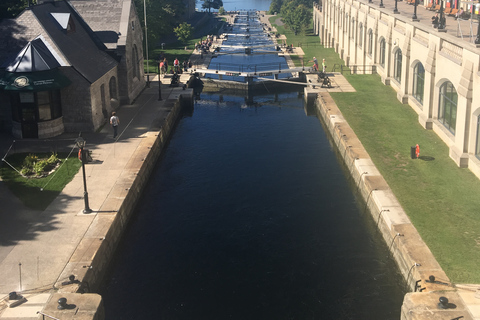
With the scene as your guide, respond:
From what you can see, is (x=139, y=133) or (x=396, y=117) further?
(x=396, y=117)

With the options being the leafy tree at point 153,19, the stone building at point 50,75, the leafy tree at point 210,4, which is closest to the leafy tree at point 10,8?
the stone building at point 50,75

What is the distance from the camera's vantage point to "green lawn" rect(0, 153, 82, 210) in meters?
29.0

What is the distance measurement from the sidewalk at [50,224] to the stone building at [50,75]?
4.40 ft

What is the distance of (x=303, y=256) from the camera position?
1005 inches

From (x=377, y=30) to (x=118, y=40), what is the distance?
27.5 meters

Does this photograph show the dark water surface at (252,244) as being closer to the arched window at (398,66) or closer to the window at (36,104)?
the window at (36,104)

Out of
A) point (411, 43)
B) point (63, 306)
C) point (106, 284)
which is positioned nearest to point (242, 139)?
point (411, 43)

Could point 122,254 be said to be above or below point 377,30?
below

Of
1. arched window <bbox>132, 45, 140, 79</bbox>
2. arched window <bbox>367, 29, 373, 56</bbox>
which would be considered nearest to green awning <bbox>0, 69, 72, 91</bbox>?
arched window <bbox>132, 45, 140, 79</bbox>

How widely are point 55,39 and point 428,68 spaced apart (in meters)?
25.6

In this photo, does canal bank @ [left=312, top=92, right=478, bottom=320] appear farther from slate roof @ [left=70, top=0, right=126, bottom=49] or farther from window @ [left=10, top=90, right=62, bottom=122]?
slate roof @ [left=70, top=0, right=126, bottom=49]

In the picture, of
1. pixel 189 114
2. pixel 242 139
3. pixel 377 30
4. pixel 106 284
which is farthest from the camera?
pixel 377 30

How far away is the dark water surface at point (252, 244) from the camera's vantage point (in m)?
22.0

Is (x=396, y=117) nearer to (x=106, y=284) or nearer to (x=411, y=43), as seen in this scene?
(x=411, y=43)
